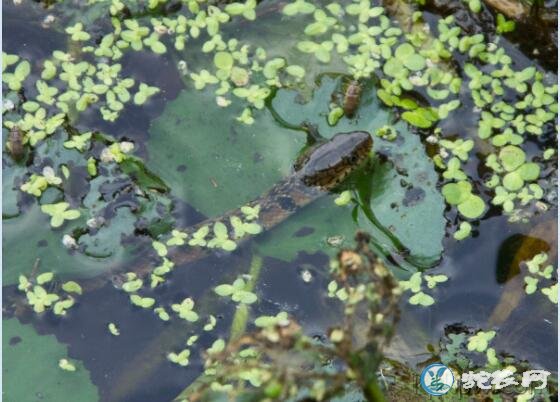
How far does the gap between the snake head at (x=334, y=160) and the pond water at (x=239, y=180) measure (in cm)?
6

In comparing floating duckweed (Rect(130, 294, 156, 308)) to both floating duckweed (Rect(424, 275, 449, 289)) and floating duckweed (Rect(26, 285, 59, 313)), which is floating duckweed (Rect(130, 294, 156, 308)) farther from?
floating duckweed (Rect(424, 275, 449, 289))

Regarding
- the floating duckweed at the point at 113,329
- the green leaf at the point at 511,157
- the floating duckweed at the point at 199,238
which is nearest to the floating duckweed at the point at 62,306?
the floating duckweed at the point at 113,329

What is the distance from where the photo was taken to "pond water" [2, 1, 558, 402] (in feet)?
10.5

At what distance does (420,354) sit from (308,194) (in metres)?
0.90

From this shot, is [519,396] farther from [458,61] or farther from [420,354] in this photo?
[458,61]

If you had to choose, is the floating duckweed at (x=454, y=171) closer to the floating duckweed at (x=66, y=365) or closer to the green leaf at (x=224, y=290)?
the green leaf at (x=224, y=290)

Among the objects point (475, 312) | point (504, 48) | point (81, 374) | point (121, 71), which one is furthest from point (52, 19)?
point (475, 312)

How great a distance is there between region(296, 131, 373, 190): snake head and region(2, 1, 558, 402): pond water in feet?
0.21

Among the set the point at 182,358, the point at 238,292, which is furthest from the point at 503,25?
the point at 182,358

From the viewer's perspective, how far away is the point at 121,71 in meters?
3.77

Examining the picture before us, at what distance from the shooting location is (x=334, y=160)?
3.46 m

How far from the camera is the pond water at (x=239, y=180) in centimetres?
319

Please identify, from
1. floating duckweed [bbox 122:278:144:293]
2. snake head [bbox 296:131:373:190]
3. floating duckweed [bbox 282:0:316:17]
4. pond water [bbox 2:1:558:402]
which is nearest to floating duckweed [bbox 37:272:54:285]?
pond water [bbox 2:1:558:402]

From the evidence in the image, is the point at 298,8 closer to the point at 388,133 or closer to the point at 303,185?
the point at 388,133
